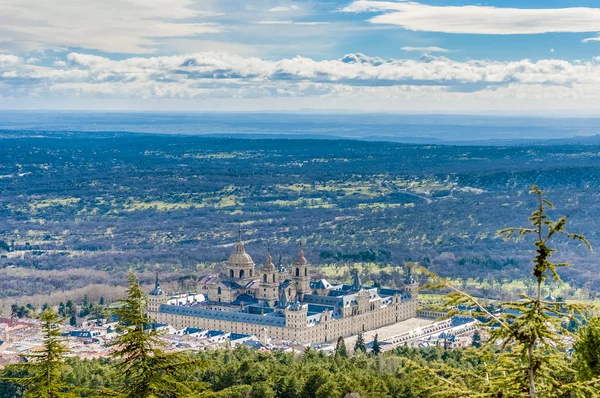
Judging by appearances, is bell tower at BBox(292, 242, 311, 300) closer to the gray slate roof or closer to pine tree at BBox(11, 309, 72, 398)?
the gray slate roof

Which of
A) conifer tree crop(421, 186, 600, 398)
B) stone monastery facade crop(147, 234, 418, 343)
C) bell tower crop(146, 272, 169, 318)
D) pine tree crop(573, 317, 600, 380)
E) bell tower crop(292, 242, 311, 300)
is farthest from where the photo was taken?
bell tower crop(146, 272, 169, 318)

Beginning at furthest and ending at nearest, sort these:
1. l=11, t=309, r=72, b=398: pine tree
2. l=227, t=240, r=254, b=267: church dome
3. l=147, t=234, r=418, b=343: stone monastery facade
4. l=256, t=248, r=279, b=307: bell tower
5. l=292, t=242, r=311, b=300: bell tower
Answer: l=227, t=240, r=254, b=267: church dome
l=292, t=242, r=311, b=300: bell tower
l=256, t=248, r=279, b=307: bell tower
l=147, t=234, r=418, b=343: stone monastery facade
l=11, t=309, r=72, b=398: pine tree

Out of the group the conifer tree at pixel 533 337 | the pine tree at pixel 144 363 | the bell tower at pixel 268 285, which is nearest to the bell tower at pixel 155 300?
the bell tower at pixel 268 285

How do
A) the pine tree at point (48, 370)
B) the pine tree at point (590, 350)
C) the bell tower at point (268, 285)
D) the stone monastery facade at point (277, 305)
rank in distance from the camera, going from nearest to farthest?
1. the pine tree at point (48, 370)
2. the pine tree at point (590, 350)
3. the stone monastery facade at point (277, 305)
4. the bell tower at point (268, 285)

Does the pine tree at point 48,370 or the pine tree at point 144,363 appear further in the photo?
the pine tree at point 48,370

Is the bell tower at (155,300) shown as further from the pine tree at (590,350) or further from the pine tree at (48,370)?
the pine tree at (48,370)

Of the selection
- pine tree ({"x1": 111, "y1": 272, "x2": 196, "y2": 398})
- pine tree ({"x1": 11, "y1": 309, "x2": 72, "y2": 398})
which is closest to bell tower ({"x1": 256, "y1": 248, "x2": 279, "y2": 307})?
pine tree ({"x1": 11, "y1": 309, "x2": 72, "y2": 398})

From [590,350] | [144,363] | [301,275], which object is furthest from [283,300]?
[144,363]

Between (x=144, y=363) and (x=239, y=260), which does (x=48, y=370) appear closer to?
(x=144, y=363)

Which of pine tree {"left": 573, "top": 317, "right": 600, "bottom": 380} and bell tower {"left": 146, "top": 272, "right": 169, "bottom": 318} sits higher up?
pine tree {"left": 573, "top": 317, "right": 600, "bottom": 380}

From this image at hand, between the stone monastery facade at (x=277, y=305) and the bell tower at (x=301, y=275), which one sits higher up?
the bell tower at (x=301, y=275)

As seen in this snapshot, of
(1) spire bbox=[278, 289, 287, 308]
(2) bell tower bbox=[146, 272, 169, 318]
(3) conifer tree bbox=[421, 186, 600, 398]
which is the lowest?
(2) bell tower bbox=[146, 272, 169, 318]
